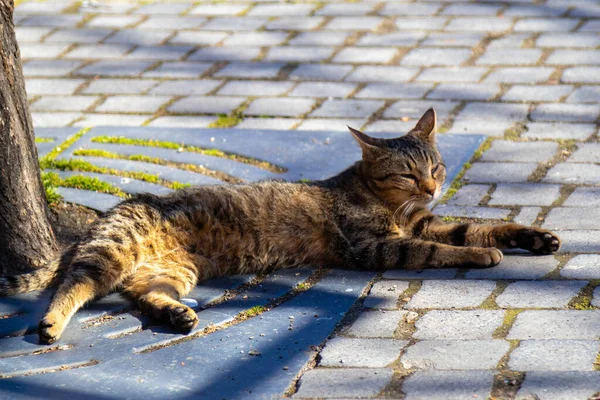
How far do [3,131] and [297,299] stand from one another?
1.69 metres

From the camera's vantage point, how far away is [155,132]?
6.67 m

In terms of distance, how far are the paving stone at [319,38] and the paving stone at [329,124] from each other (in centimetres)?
166

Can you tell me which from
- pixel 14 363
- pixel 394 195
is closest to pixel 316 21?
pixel 394 195

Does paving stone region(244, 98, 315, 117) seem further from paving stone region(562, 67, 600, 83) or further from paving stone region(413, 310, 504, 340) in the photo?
paving stone region(413, 310, 504, 340)

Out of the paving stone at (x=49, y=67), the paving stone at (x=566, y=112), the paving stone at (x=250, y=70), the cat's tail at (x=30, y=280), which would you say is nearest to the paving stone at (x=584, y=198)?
the paving stone at (x=566, y=112)

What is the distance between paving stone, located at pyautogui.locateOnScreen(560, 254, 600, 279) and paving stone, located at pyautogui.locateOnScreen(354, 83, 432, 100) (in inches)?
107

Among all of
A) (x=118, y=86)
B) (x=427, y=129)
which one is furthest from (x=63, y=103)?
(x=427, y=129)

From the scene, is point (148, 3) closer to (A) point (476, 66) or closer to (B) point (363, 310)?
(A) point (476, 66)

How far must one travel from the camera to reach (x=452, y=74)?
7586 millimetres

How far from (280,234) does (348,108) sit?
7.32 ft

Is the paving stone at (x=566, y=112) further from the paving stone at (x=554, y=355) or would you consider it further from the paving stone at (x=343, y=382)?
the paving stone at (x=343, y=382)

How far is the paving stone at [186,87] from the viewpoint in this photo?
7.49m

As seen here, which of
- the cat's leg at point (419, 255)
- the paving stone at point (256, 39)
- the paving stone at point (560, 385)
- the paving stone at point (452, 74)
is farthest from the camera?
the paving stone at point (256, 39)

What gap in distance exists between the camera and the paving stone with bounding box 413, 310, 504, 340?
408cm
